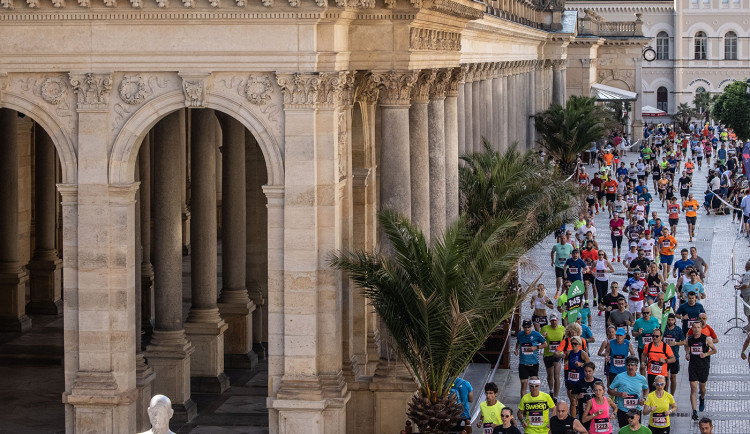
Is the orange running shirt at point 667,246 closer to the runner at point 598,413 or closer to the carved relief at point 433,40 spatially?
the carved relief at point 433,40

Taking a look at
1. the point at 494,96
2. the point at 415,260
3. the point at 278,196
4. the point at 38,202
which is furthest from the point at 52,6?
the point at 494,96

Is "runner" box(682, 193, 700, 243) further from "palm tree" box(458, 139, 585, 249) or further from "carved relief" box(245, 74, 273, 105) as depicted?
"carved relief" box(245, 74, 273, 105)

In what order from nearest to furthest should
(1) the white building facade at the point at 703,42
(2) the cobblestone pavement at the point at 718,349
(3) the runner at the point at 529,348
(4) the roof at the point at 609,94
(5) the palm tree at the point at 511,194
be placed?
(3) the runner at the point at 529,348 → (2) the cobblestone pavement at the point at 718,349 → (5) the palm tree at the point at 511,194 → (4) the roof at the point at 609,94 → (1) the white building facade at the point at 703,42

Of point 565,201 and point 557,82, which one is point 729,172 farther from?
point 565,201

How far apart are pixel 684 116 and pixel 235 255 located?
9285 cm

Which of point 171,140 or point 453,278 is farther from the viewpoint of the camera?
point 171,140

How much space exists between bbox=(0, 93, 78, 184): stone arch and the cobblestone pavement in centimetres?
816

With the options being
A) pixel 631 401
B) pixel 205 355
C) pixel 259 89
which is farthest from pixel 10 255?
pixel 631 401

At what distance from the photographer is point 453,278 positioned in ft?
64.5

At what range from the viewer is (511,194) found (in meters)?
28.5

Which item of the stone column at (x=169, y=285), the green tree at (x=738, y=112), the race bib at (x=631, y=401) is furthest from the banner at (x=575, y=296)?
the green tree at (x=738, y=112)

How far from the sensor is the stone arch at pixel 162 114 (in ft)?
65.0

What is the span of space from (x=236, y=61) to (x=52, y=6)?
7.93 ft

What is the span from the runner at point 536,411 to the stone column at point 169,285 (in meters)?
5.69
